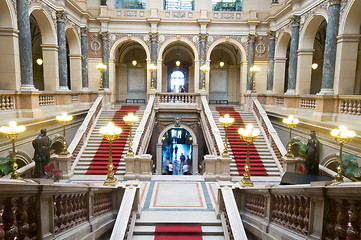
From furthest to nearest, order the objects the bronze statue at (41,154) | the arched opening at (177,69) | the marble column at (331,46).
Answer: the arched opening at (177,69)
the marble column at (331,46)
the bronze statue at (41,154)

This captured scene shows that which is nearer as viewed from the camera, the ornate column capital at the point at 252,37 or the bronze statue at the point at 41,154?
the bronze statue at the point at 41,154

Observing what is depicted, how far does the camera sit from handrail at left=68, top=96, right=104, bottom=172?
1250 cm

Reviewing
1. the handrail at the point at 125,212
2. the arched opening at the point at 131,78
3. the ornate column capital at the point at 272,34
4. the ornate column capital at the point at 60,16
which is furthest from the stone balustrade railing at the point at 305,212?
the arched opening at the point at 131,78

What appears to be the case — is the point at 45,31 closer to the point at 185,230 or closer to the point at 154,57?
the point at 154,57

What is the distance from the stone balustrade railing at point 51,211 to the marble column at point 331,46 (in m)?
10.4

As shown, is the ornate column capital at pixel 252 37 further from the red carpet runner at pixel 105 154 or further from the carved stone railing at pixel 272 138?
the red carpet runner at pixel 105 154

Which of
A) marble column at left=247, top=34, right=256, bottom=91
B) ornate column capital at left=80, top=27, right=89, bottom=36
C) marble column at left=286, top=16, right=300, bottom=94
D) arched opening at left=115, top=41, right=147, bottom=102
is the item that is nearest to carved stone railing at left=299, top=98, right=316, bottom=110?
marble column at left=286, top=16, right=300, bottom=94

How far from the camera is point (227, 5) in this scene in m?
20.7

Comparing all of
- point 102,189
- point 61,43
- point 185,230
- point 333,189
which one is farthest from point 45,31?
point 333,189

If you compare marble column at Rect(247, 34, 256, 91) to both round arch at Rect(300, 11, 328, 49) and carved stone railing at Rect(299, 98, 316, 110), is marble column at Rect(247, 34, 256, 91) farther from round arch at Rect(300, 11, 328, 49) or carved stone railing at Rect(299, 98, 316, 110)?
carved stone railing at Rect(299, 98, 316, 110)

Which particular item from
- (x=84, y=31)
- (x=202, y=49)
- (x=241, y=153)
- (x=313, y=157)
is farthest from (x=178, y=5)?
(x=313, y=157)

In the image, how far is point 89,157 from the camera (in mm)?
12953

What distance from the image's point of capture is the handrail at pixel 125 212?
5.79m

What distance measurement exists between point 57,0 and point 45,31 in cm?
192
